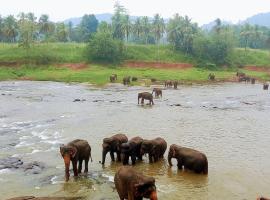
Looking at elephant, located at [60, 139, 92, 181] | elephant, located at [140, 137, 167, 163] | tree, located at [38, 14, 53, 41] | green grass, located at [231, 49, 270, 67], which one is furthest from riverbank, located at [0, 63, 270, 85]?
elephant, located at [60, 139, 92, 181]

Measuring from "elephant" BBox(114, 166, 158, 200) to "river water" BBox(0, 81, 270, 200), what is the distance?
6.06 feet

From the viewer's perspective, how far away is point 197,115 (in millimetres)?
29516

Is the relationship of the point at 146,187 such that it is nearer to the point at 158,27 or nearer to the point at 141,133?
the point at 141,133

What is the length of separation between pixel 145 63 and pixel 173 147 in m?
52.0

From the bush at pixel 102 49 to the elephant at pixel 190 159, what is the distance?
49.8 metres

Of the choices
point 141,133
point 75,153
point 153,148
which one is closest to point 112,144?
point 153,148

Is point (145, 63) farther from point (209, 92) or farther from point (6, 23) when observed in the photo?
point (6, 23)

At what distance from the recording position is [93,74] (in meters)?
56.1

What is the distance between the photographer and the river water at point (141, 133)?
1431cm

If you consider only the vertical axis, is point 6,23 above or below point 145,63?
above

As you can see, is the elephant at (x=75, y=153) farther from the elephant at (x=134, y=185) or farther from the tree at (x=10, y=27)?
the tree at (x=10, y=27)

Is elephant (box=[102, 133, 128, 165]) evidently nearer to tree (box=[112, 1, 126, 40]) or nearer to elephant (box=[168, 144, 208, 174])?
elephant (box=[168, 144, 208, 174])

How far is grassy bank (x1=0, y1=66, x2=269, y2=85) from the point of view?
53.7m

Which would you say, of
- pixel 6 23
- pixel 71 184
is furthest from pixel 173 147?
pixel 6 23
